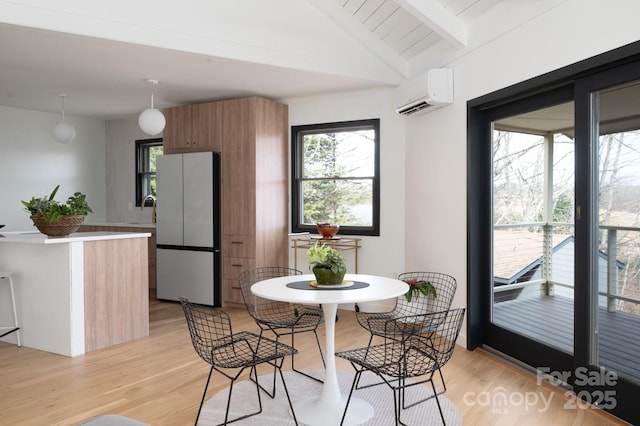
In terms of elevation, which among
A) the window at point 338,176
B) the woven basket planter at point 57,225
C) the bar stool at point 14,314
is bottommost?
the bar stool at point 14,314

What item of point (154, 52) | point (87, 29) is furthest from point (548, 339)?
point (87, 29)

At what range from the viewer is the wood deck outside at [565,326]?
9.01 ft

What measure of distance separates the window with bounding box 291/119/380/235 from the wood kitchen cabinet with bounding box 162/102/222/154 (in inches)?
36.0

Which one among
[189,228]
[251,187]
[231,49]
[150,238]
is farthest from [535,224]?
[150,238]

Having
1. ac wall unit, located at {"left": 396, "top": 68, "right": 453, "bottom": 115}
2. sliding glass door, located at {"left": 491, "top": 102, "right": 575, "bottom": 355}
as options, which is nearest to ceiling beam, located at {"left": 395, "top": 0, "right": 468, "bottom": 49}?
ac wall unit, located at {"left": 396, "top": 68, "right": 453, "bottom": 115}

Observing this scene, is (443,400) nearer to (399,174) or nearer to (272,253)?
(399,174)

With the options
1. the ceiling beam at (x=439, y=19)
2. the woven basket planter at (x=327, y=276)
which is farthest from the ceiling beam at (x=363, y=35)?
the woven basket planter at (x=327, y=276)

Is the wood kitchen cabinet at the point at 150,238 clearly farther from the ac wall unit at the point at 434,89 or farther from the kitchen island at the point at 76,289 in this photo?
the ac wall unit at the point at 434,89

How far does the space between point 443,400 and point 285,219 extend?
332cm

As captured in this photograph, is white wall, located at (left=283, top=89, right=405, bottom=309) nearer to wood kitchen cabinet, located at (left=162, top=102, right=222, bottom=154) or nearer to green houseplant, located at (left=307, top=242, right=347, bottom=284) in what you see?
wood kitchen cabinet, located at (left=162, top=102, right=222, bottom=154)

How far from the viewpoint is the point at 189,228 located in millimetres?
5805

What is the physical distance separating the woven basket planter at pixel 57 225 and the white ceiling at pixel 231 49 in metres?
1.40

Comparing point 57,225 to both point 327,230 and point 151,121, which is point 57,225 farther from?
point 327,230

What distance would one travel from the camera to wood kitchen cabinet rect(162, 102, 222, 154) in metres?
5.77
